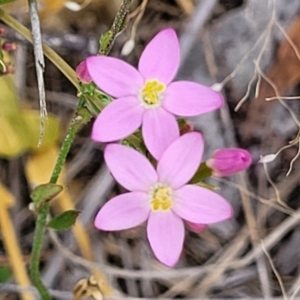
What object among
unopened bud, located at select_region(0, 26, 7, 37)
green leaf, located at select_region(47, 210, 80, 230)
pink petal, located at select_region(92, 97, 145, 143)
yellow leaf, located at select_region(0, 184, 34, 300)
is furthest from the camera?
yellow leaf, located at select_region(0, 184, 34, 300)

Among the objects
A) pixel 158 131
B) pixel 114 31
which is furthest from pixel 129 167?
pixel 114 31

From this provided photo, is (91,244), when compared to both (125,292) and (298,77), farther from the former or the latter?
(298,77)

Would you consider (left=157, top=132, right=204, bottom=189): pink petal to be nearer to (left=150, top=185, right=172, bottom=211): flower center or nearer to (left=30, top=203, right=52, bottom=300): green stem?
(left=150, top=185, right=172, bottom=211): flower center

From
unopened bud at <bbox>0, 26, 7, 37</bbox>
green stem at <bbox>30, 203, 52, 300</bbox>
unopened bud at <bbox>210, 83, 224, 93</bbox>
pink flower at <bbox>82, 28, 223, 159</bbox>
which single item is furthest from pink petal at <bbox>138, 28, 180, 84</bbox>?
unopened bud at <bbox>210, 83, 224, 93</bbox>

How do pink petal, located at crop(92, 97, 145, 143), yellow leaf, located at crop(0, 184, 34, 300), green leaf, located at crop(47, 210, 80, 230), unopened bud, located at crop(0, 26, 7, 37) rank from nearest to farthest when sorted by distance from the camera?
pink petal, located at crop(92, 97, 145, 143) → green leaf, located at crop(47, 210, 80, 230) → unopened bud, located at crop(0, 26, 7, 37) → yellow leaf, located at crop(0, 184, 34, 300)

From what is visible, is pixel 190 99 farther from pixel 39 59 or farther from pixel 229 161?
pixel 39 59

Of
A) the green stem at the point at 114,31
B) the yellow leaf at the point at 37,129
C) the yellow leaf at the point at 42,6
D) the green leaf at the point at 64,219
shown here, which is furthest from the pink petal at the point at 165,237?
the yellow leaf at the point at 42,6

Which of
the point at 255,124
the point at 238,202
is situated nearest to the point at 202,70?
the point at 255,124
